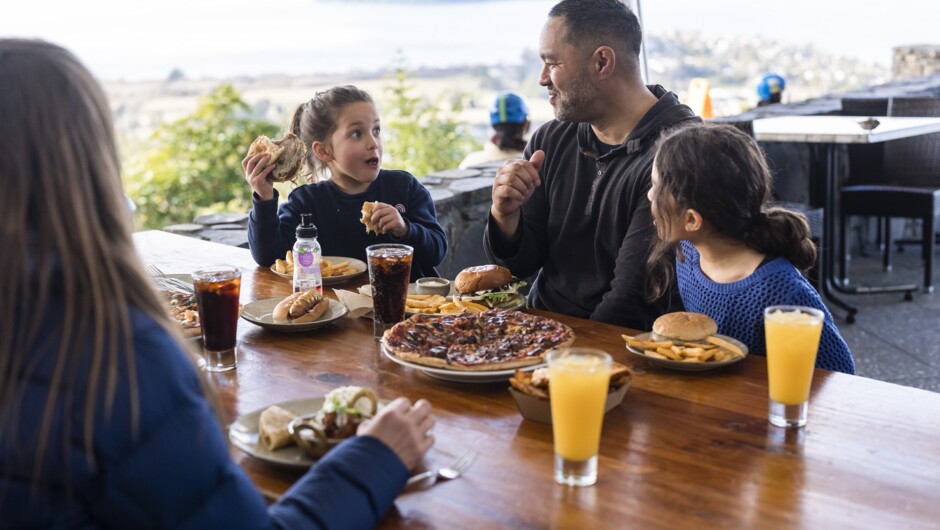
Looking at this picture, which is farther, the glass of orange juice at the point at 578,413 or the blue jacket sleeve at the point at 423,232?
the blue jacket sleeve at the point at 423,232

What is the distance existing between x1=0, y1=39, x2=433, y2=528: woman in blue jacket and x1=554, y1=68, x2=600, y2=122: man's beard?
1843 millimetres

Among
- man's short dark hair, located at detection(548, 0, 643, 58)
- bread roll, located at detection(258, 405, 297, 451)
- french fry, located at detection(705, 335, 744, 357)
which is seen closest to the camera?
bread roll, located at detection(258, 405, 297, 451)

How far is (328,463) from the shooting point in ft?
3.94

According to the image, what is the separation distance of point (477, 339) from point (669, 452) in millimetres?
559

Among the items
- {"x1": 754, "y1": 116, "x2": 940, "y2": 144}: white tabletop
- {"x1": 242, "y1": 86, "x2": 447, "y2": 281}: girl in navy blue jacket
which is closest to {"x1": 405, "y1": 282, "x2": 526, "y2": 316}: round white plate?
{"x1": 242, "y1": 86, "x2": 447, "y2": 281}: girl in navy blue jacket

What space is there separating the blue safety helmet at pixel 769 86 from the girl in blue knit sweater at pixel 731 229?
534 centimetres

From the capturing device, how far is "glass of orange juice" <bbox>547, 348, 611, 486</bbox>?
1248 millimetres

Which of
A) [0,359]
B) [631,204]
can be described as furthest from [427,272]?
[0,359]

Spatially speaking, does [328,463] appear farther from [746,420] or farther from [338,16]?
[338,16]

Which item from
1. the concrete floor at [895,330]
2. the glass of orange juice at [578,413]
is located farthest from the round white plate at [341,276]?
the concrete floor at [895,330]

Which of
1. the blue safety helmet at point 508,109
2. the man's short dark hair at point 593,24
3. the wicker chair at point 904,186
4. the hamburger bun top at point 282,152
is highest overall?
the man's short dark hair at point 593,24

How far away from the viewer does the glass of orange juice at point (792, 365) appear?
4.70 ft

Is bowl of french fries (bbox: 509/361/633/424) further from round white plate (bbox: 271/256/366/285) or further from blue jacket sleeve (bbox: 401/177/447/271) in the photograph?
blue jacket sleeve (bbox: 401/177/447/271)

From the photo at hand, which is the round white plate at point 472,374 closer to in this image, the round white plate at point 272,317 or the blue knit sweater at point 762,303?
the round white plate at point 272,317
